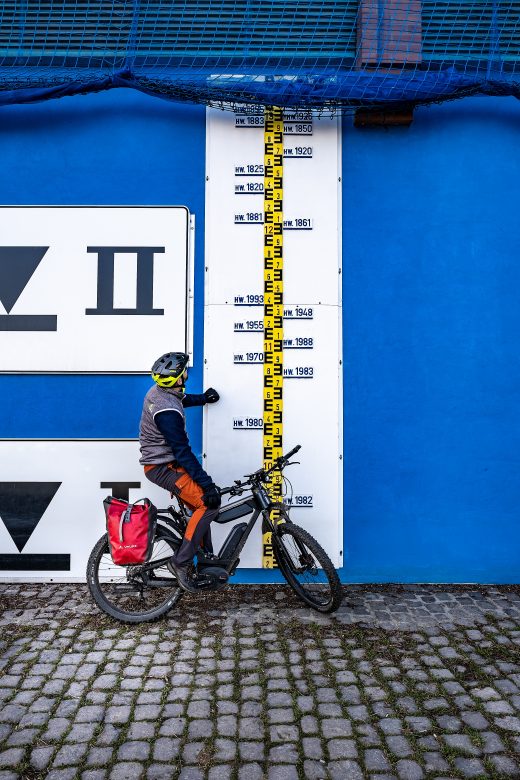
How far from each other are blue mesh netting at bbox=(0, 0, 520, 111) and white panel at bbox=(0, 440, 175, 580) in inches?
119

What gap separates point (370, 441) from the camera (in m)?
5.04

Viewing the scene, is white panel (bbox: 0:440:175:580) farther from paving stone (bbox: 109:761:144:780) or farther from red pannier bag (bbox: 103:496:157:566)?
paving stone (bbox: 109:761:144:780)

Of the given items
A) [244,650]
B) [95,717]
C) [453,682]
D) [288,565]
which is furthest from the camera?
[288,565]

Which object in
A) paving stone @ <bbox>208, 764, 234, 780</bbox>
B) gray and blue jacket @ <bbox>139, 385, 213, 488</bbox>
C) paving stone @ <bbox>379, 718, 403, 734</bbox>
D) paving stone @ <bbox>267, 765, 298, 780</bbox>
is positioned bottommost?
paving stone @ <bbox>267, 765, 298, 780</bbox>

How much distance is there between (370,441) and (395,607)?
1368mm

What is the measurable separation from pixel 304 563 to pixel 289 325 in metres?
1.99

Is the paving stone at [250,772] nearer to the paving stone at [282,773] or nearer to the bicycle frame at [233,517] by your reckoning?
the paving stone at [282,773]

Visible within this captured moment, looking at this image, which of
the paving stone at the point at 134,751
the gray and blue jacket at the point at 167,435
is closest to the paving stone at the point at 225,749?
the paving stone at the point at 134,751

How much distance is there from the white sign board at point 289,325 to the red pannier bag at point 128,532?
38.9 inches

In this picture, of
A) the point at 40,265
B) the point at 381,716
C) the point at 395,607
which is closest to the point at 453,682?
the point at 381,716

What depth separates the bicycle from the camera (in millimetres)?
4262

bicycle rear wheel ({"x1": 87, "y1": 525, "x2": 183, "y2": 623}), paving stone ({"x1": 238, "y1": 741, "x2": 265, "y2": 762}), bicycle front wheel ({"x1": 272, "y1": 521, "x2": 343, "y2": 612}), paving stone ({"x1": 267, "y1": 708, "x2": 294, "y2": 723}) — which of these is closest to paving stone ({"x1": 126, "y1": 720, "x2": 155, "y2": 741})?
paving stone ({"x1": 238, "y1": 741, "x2": 265, "y2": 762})

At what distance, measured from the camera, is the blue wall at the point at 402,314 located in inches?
198

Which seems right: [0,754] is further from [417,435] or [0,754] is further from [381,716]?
[417,435]
